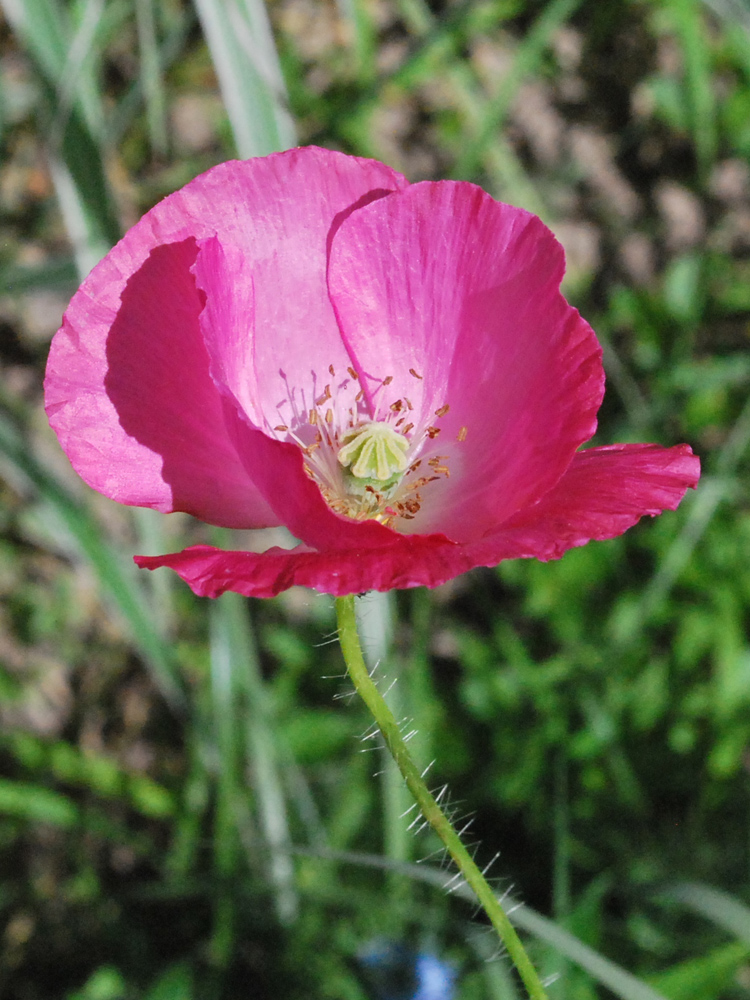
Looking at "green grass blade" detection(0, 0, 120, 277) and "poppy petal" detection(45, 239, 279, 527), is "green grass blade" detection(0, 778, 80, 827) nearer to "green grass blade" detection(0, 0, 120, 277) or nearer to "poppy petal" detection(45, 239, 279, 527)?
"green grass blade" detection(0, 0, 120, 277)

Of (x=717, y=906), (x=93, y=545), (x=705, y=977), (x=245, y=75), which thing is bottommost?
(x=705, y=977)

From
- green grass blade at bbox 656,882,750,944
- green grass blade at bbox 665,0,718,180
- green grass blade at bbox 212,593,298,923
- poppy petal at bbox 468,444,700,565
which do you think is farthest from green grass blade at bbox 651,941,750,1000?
green grass blade at bbox 665,0,718,180

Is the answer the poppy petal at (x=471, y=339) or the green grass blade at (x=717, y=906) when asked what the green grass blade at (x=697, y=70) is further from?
the green grass blade at (x=717, y=906)

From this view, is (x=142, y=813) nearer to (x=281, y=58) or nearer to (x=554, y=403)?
(x=554, y=403)

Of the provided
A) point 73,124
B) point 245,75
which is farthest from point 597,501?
point 73,124

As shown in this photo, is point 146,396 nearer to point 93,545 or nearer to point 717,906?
point 93,545

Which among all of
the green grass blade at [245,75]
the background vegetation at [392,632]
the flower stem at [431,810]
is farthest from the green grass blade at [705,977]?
the green grass blade at [245,75]

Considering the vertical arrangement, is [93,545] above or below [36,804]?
above
